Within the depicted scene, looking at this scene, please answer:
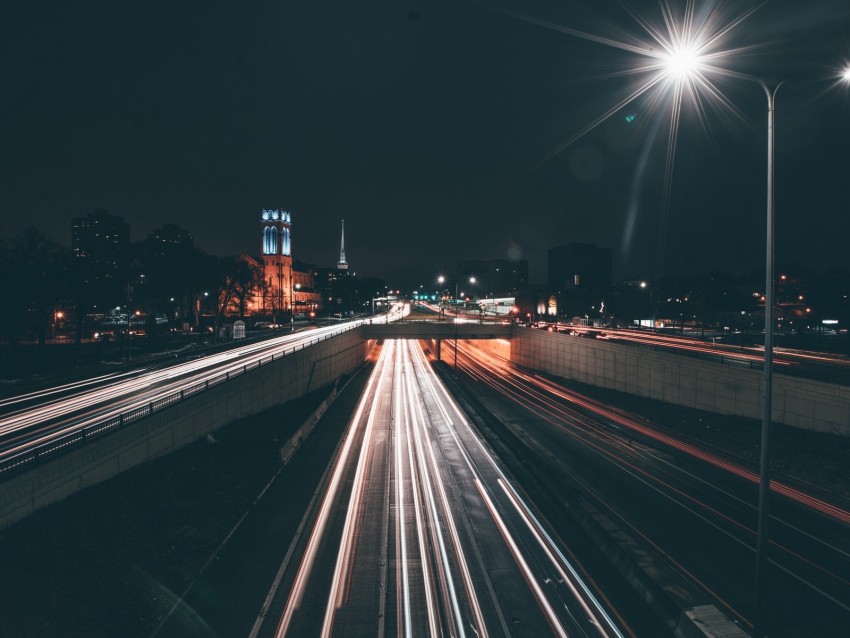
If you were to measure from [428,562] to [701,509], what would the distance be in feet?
37.1

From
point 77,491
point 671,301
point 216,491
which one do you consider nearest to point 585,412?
point 216,491

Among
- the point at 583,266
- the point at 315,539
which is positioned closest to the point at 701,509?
the point at 315,539

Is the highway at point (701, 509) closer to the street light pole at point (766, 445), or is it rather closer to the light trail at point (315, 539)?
the street light pole at point (766, 445)

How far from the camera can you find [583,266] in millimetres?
138250

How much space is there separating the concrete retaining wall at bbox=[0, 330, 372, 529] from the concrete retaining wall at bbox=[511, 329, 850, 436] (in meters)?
27.1

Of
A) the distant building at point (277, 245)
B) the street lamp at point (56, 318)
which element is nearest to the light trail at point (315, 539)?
the street lamp at point (56, 318)

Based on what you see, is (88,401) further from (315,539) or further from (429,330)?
(429,330)

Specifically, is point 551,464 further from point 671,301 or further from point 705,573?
point 671,301

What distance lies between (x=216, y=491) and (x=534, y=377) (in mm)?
37791

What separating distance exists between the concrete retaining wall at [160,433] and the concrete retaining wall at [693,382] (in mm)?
27066

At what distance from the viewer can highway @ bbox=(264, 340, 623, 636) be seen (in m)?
11.2

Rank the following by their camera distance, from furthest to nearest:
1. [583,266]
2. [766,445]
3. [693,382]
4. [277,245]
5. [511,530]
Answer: [277,245] → [583,266] → [693,382] → [511,530] → [766,445]

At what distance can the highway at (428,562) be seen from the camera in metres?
11.2

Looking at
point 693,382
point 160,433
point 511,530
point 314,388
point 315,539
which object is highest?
point 693,382
